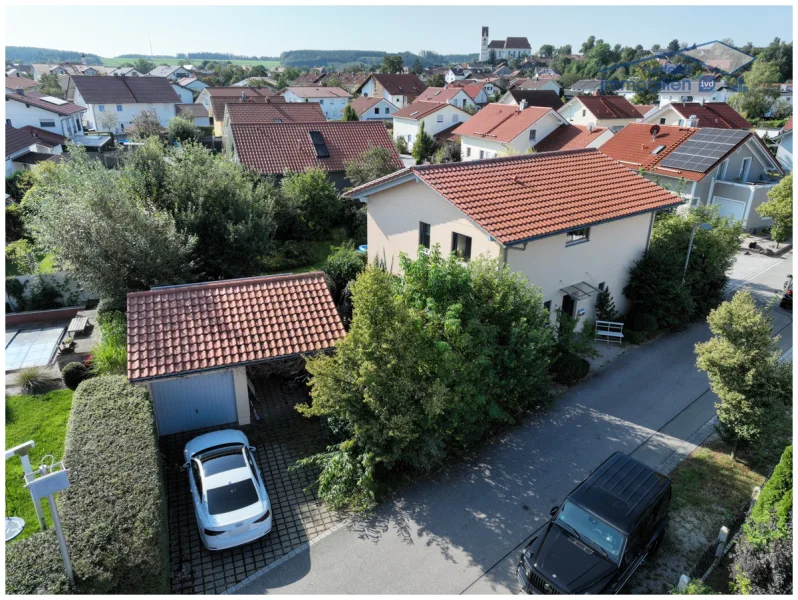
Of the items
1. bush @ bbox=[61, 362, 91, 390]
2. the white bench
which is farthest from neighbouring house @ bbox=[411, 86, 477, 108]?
bush @ bbox=[61, 362, 91, 390]

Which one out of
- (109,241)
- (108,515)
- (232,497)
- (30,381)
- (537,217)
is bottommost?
(30,381)

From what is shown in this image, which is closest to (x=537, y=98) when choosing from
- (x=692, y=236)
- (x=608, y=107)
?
(x=608, y=107)

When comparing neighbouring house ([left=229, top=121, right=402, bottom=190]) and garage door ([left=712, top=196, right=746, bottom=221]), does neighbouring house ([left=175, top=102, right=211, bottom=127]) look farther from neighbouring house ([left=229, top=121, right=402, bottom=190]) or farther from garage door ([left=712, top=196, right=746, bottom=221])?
garage door ([left=712, top=196, right=746, bottom=221])

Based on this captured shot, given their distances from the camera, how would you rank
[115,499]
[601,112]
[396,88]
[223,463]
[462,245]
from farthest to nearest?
[396,88] → [601,112] → [462,245] → [223,463] → [115,499]

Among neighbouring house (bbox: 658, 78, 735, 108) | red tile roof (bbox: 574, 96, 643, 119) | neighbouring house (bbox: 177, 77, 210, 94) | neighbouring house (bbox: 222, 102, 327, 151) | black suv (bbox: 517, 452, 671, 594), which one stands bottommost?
black suv (bbox: 517, 452, 671, 594)

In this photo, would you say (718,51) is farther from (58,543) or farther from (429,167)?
(58,543)

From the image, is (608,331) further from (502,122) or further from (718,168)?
(502,122)
